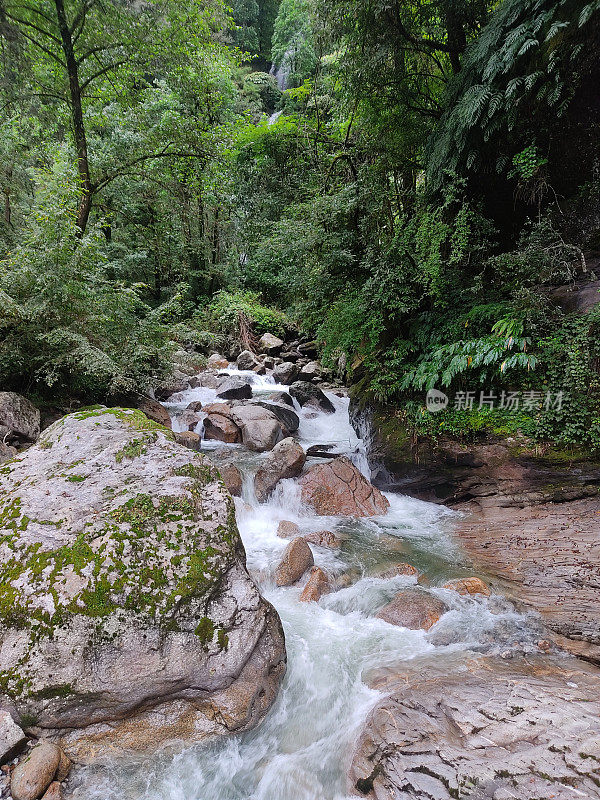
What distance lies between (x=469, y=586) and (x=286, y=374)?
1020cm

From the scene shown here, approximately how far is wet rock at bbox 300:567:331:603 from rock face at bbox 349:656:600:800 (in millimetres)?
1360

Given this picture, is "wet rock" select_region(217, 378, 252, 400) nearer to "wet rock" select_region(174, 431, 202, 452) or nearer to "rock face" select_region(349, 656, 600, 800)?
"wet rock" select_region(174, 431, 202, 452)

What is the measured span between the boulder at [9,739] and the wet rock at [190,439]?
241 inches

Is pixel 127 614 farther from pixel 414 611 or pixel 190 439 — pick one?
pixel 190 439

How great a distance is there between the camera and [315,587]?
4535 mm

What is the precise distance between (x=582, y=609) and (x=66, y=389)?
8.51 metres

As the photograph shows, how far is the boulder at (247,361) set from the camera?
15.2 metres

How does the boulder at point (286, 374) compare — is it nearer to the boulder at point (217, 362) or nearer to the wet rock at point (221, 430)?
the boulder at point (217, 362)

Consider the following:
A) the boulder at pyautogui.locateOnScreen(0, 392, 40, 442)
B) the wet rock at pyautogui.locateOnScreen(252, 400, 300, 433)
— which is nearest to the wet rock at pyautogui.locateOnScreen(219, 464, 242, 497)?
the wet rock at pyautogui.locateOnScreen(252, 400, 300, 433)

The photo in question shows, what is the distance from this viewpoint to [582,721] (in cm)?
248

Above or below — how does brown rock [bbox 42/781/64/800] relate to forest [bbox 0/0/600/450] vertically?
below

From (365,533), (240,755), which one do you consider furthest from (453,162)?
(240,755)

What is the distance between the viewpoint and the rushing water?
2.51 meters

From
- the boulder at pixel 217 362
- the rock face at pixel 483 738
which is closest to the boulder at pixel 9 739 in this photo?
the rock face at pixel 483 738
